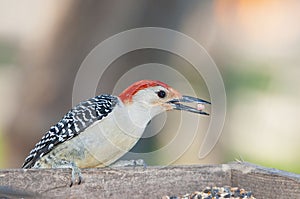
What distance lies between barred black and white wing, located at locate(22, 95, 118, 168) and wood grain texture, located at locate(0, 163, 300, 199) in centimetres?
68

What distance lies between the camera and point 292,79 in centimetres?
1296

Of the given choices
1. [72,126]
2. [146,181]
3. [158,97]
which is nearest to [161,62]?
[158,97]

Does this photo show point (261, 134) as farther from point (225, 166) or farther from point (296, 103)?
point (225, 166)

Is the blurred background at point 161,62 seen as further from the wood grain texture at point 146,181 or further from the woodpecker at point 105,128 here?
the wood grain texture at point 146,181

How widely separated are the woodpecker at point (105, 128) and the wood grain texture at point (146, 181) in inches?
18.2

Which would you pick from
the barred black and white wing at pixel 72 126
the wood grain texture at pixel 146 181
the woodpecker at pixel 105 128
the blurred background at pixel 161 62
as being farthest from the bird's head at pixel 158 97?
the blurred background at pixel 161 62

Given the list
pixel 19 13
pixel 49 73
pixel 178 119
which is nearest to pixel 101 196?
pixel 49 73

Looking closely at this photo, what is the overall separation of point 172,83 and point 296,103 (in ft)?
13.8

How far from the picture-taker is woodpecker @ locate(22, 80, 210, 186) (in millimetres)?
5336

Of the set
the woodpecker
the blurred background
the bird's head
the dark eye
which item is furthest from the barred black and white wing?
the blurred background

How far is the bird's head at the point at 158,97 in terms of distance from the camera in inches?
215

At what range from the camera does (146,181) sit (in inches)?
193

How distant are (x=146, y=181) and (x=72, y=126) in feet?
2.89

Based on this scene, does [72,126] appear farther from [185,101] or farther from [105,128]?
[185,101]
